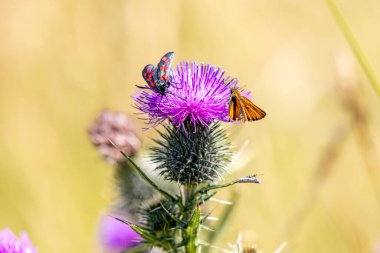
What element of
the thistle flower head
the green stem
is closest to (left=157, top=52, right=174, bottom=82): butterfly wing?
the green stem

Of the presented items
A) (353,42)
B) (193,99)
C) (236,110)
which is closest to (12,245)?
(193,99)

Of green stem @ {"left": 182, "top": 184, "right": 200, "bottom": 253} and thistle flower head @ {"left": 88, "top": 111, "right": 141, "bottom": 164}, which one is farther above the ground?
thistle flower head @ {"left": 88, "top": 111, "right": 141, "bottom": 164}

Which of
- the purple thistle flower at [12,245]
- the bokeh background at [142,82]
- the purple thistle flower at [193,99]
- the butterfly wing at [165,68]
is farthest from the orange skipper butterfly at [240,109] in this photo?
the bokeh background at [142,82]

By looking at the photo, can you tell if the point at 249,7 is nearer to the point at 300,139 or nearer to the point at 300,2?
the point at 300,2

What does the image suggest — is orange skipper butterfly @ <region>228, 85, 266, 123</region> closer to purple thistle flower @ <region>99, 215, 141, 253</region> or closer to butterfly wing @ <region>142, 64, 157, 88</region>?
butterfly wing @ <region>142, 64, 157, 88</region>

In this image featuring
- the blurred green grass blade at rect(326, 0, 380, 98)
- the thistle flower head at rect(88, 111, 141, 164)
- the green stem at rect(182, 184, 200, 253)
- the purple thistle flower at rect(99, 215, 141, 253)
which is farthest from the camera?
the purple thistle flower at rect(99, 215, 141, 253)

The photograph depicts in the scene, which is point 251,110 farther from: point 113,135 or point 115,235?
point 115,235

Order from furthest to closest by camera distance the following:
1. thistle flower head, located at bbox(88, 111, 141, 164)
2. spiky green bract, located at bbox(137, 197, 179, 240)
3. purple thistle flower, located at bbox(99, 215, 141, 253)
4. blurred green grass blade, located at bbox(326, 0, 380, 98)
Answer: purple thistle flower, located at bbox(99, 215, 141, 253), thistle flower head, located at bbox(88, 111, 141, 164), blurred green grass blade, located at bbox(326, 0, 380, 98), spiky green bract, located at bbox(137, 197, 179, 240)

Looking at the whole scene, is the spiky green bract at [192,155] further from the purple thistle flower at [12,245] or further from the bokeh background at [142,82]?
the bokeh background at [142,82]
